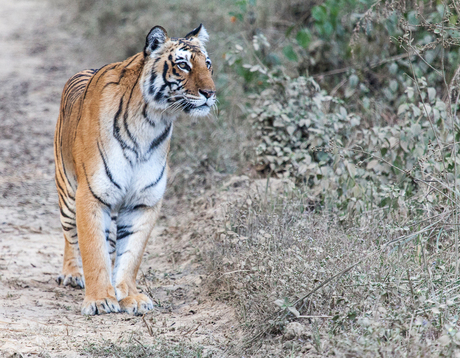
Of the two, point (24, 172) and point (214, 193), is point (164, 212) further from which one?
point (24, 172)

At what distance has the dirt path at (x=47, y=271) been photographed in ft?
9.86

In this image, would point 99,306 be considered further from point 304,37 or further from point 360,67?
point 360,67

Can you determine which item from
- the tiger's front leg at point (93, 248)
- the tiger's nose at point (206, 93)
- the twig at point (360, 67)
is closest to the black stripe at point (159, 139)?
the tiger's nose at point (206, 93)

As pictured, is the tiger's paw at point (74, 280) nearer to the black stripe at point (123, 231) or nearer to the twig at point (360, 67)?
the black stripe at point (123, 231)

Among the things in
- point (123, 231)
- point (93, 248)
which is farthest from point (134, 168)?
point (93, 248)

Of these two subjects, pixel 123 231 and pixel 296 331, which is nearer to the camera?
pixel 296 331

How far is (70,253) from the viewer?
13.6ft

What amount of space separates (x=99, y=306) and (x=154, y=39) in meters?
1.64

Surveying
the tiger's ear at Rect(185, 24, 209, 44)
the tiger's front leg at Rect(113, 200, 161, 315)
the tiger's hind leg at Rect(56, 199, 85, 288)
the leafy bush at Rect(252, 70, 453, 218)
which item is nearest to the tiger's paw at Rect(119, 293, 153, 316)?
the tiger's front leg at Rect(113, 200, 161, 315)

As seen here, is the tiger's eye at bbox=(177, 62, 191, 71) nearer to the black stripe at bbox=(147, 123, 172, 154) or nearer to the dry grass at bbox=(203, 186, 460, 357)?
the black stripe at bbox=(147, 123, 172, 154)

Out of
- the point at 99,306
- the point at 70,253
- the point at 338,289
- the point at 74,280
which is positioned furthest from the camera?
→ the point at 70,253

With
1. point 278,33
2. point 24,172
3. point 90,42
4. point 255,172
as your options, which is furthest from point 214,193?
point 90,42

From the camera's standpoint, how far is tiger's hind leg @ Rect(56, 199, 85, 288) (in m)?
4.02

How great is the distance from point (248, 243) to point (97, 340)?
41.6 inches
